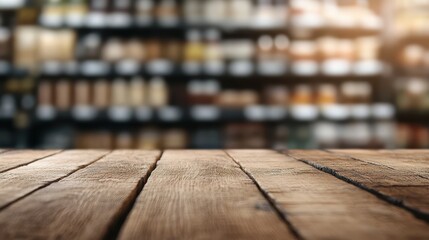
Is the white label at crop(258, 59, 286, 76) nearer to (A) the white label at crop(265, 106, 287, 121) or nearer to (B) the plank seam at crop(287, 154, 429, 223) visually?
(A) the white label at crop(265, 106, 287, 121)

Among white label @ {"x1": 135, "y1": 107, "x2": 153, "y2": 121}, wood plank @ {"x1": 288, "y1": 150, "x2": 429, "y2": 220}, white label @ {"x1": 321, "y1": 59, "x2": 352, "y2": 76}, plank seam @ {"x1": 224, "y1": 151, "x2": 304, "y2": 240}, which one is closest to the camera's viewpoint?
plank seam @ {"x1": 224, "y1": 151, "x2": 304, "y2": 240}

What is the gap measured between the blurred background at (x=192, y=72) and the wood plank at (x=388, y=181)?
2.38 metres

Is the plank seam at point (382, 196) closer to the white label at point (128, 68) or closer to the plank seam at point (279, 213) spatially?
the plank seam at point (279, 213)

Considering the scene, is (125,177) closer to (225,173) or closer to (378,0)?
(225,173)

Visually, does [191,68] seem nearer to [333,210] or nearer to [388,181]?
[388,181]

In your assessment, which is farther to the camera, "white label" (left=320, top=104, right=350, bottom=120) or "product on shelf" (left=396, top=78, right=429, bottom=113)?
"product on shelf" (left=396, top=78, right=429, bottom=113)

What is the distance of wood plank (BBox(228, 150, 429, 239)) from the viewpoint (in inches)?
18.5

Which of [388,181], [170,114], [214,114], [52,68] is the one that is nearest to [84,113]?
[52,68]

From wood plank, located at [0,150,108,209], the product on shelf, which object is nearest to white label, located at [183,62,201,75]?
the product on shelf

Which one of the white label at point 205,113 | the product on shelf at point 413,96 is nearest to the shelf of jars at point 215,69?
the white label at point 205,113

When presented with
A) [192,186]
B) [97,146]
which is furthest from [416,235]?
[97,146]

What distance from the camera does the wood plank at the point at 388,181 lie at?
600 millimetres

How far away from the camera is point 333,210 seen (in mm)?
571

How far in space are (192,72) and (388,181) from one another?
2.67m
